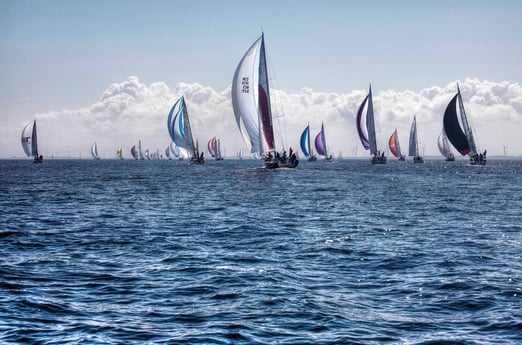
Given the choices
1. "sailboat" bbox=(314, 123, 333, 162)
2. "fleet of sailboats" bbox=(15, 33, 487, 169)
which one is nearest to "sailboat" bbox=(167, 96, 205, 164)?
"fleet of sailboats" bbox=(15, 33, 487, 169)

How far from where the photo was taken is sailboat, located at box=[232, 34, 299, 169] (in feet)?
218

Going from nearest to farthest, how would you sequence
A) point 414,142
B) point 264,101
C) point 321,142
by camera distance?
1. point 264,101
2. point 414,142
3. point 321,142

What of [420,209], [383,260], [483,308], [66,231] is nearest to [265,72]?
[420,209]

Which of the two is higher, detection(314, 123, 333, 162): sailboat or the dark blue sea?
detection(314, 123, 333, 162): sailboat

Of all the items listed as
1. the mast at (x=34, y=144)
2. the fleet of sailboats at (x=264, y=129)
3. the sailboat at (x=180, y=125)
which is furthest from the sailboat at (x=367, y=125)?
the mast at (x=34, y=144)

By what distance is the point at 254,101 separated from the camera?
67.4 meters

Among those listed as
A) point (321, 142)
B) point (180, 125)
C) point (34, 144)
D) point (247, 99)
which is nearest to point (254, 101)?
point (247, 99)

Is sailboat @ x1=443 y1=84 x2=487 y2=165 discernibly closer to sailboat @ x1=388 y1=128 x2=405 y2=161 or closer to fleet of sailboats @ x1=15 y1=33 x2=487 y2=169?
fleet of sailboats @ x1=15 y1=33 x2=487 y2=169

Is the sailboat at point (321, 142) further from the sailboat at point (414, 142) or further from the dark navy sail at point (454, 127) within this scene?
the dark navy sail at point (454, 127)

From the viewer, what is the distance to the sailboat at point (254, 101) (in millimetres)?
66500

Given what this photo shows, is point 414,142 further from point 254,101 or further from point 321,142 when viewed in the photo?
point 254,101

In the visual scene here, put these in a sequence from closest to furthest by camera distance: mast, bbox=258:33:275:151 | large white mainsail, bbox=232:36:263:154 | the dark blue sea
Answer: the dark blue sea, large white mainsail, bbox=232:36:263:154, mast, bbox=258:33:275:151

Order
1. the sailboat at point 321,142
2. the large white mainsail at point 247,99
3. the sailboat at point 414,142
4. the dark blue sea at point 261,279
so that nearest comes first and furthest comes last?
the dark blue sea at point 261,279, the large white mainsail at point 247,99, the sailboat at point 414,142, the sailboat at point 321,142

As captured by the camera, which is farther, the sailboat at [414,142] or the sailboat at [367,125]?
the sailboat at [414,142]
